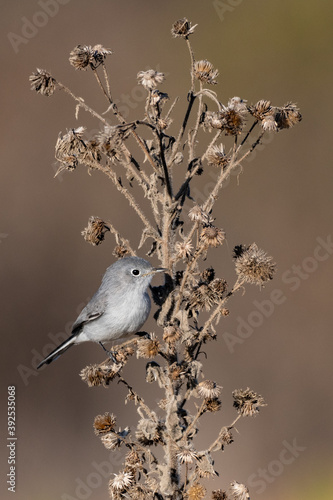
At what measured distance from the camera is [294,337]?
433 cm

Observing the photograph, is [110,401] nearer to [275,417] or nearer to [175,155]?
[275,417]

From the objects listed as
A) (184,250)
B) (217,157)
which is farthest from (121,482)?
(217,157)

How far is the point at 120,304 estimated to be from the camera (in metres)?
1.92

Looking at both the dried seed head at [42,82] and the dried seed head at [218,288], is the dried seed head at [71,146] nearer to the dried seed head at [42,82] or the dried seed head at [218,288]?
the dried seed head at [42,82]

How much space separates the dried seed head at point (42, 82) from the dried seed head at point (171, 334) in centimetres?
75

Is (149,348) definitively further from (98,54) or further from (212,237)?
(98,54)

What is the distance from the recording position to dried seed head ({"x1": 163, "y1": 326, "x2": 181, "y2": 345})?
147 cm

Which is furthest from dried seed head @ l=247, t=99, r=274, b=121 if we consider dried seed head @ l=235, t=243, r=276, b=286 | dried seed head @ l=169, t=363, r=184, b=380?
dried seed head @ l=169, t=363, r=184, b=380

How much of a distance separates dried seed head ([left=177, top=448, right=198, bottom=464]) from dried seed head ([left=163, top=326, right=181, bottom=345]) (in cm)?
27

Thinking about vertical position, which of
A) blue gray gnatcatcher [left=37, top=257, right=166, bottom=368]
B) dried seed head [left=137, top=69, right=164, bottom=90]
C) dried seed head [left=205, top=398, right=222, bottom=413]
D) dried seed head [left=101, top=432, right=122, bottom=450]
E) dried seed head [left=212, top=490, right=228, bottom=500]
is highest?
dried seed head [left=137, top=69, right=164, bottom=90]

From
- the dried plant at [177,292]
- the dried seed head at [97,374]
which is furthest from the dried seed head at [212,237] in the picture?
the dried seed head at [97,374]

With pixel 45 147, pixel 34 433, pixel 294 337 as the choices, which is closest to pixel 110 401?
pixel 34 433
